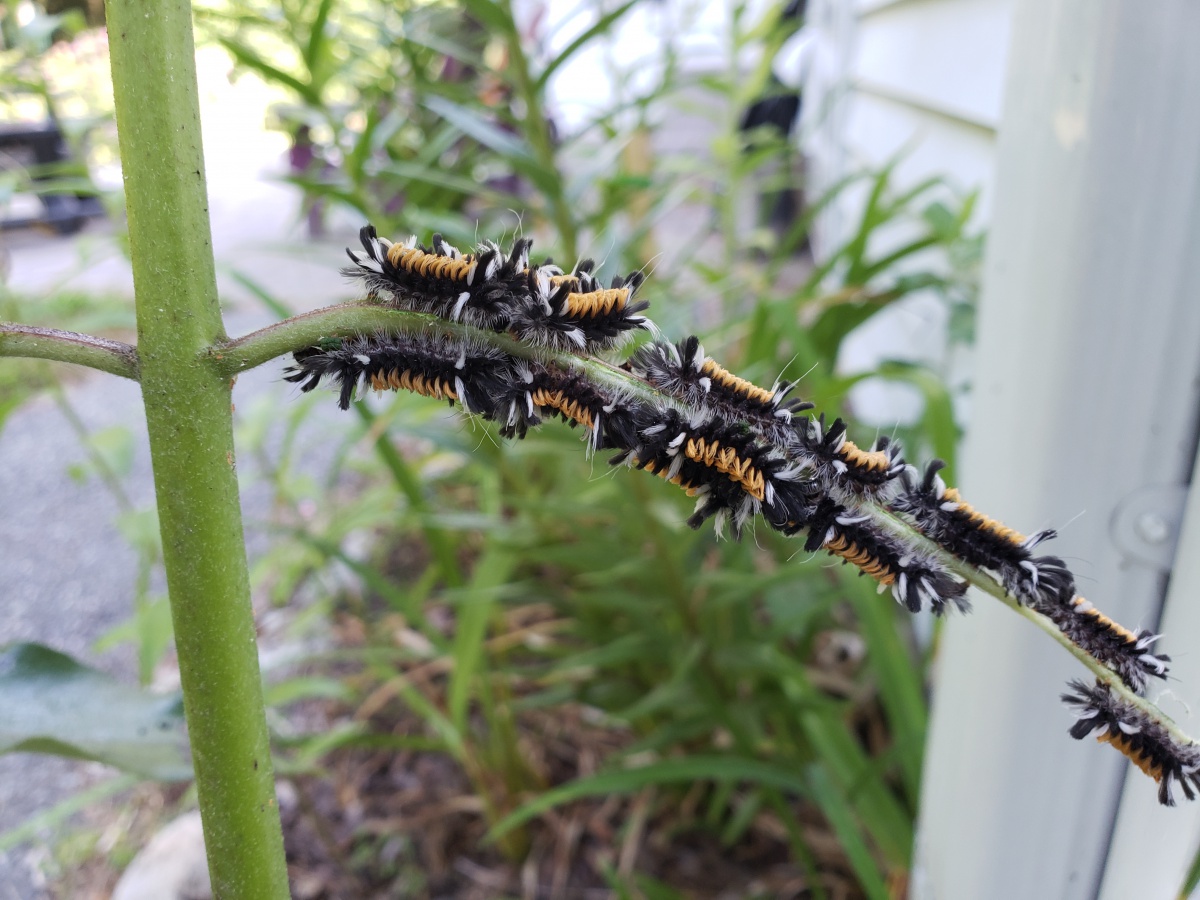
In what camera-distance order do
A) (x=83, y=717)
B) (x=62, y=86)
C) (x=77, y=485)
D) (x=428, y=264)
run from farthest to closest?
(x=77, y=485)
(x=62, y=86)
(x=83, y=717)
(x=428, y=264)

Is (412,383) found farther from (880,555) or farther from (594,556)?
(594,556)

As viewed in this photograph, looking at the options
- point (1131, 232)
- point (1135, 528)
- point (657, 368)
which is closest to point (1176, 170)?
point (1131, 232)

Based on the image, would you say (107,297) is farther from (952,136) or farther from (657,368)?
(657,368)

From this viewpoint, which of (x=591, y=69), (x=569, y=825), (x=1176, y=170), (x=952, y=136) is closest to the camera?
(x=1176, y=170)

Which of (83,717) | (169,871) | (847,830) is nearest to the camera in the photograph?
(83,717)

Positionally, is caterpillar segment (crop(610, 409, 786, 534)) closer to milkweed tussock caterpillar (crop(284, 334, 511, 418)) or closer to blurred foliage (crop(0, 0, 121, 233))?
milkweed tussock caterpillar (crop(284, 334, 511, 418))

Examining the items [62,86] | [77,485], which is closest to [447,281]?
[62,86]
